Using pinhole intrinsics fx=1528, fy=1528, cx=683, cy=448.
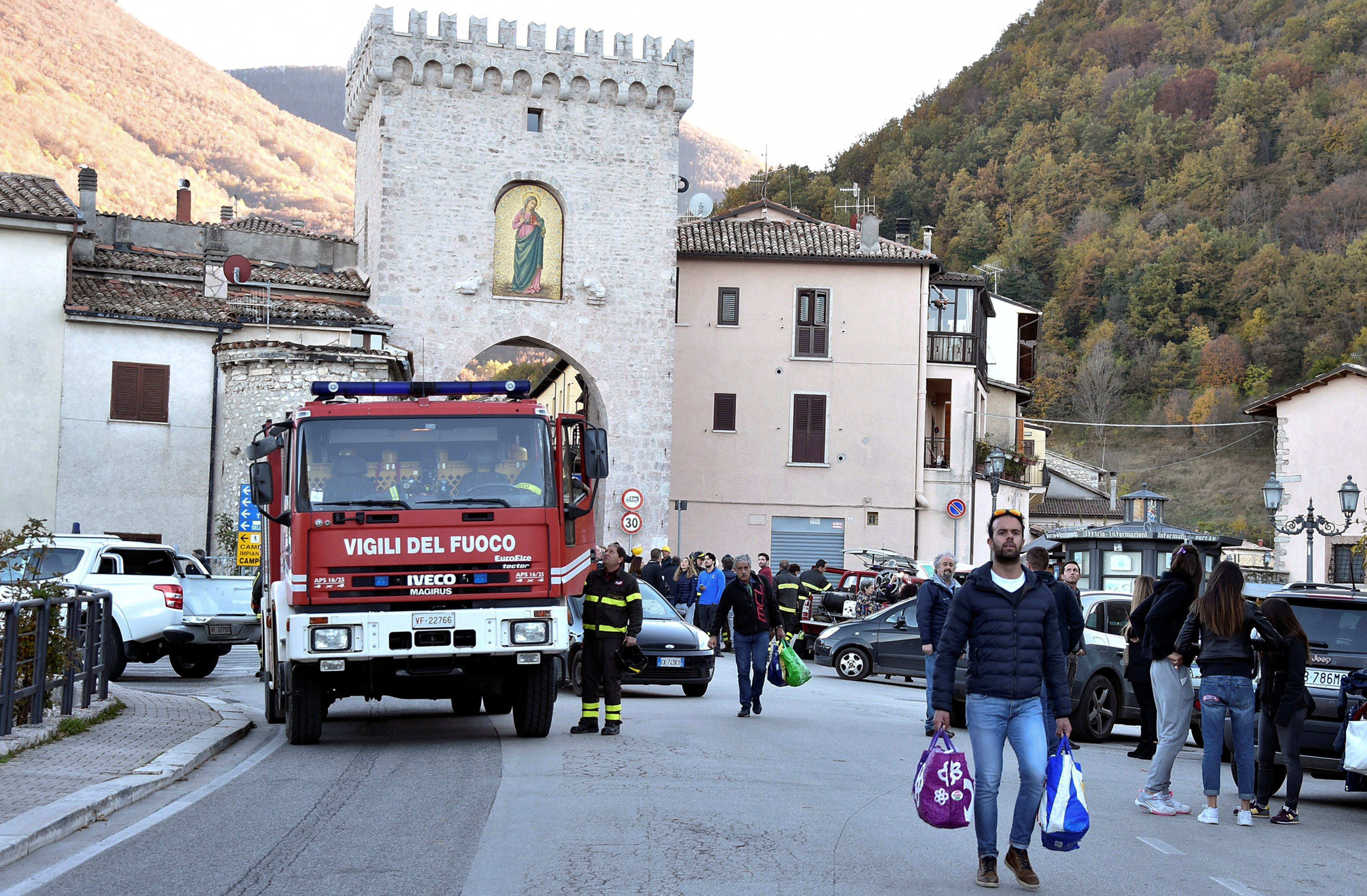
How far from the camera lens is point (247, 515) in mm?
30141

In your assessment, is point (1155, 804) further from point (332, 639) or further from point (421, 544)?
point (332, 639)

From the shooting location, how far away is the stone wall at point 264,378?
34781mm

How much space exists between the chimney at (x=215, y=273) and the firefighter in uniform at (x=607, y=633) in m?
28.3

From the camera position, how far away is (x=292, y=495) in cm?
1232

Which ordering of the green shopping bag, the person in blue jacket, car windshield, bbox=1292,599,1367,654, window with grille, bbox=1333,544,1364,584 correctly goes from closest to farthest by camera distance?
car windshield, bbox=1292,599,1367,654
the person in blue jacket
the green shopping bag
window with grille, bbox=1333,544,1364,584

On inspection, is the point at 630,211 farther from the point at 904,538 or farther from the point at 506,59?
the point at 904,538

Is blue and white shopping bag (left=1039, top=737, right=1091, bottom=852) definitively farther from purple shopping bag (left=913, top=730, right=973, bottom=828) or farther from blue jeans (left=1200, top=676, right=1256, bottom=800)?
blue jeans (left=1200, top=676, right=1256, bottom=800)

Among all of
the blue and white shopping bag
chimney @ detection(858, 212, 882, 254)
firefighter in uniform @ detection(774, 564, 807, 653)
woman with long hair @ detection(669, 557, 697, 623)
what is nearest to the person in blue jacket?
firefighter in uniform @ detection(774, 564, 807, 653)

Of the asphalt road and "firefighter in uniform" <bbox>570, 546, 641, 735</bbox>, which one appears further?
"firefighter in uniform" <bbox>570, 546, 641, 735</bbox>

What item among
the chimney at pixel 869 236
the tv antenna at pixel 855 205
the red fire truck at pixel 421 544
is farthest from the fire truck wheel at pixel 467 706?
the tv antenna at pixel 855 205

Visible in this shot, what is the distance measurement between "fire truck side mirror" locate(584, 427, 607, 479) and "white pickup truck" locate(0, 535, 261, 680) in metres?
7.64

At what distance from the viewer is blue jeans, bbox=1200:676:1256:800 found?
10.1 metres

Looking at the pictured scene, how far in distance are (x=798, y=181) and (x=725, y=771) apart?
85285 millimetres

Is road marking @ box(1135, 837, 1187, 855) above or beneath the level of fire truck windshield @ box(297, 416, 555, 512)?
beneath
